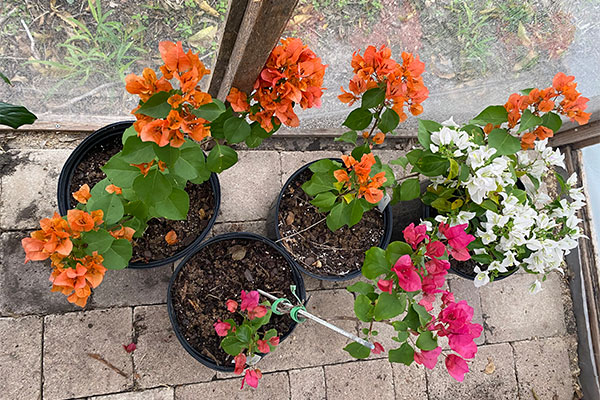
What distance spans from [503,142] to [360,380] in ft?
3.60

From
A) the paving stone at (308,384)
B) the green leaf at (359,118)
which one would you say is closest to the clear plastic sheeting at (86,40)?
the green leaf at (359,118)

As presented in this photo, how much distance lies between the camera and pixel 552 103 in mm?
1161

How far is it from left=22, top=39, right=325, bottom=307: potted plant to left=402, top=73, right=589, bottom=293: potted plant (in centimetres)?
48

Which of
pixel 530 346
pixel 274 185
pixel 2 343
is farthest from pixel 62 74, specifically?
pixel 530 346

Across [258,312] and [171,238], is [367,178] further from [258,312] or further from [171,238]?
[171,238]

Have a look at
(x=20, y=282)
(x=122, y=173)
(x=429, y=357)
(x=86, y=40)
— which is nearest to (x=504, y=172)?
(x=429, y=357)

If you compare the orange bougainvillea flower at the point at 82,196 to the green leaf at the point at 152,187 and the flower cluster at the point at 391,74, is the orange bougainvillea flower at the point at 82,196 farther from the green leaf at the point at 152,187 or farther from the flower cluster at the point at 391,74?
the flower cluster at the point at 391,74

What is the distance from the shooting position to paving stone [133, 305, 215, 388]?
156 centimetres

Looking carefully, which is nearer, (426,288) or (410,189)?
(426,288)

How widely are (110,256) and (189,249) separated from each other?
38 centimetres

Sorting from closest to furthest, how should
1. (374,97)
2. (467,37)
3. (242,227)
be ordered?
(374,97) → (467,37) → (242,227)

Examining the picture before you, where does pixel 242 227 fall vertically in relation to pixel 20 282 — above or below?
above

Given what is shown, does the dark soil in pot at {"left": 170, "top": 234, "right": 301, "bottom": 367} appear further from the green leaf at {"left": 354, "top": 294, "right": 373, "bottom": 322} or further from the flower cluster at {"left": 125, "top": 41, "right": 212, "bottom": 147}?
the flower cluster at {"left": 125, "top": 41, "right": 212, "bottom": 147}

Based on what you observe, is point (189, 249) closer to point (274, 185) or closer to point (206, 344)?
point (206, 344)
